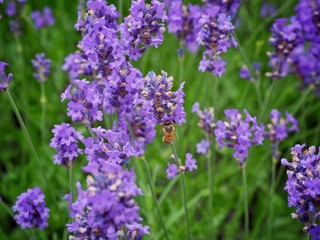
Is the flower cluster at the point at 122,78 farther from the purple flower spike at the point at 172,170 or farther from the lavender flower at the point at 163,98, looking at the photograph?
the purple flower spike at the point at 172,170

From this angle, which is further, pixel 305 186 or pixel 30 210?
pixel 30 210

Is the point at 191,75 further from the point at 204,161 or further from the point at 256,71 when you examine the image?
the point at 256,71

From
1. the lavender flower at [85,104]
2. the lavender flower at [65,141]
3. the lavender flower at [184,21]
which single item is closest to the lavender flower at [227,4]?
the lavender flower at [184,21]

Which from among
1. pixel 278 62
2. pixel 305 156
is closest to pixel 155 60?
pixel 278 62

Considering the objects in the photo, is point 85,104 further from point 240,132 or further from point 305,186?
point 305,186

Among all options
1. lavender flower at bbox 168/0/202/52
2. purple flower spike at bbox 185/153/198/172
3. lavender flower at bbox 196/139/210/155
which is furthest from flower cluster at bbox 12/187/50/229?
lavender flower at bbox 168/0/202/52

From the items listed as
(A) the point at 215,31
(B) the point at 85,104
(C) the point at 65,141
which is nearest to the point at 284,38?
(A) the point at 215,31

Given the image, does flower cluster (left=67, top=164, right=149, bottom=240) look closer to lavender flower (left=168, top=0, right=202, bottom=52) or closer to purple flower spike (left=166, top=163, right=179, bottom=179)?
purple flower spike (left=166, top=163, right=179, bottom=179)
